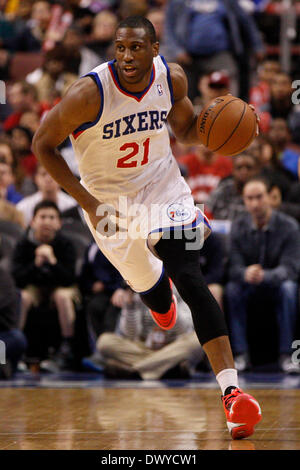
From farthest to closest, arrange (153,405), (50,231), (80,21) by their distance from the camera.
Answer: (80,21) < (50,231) < (153,405)

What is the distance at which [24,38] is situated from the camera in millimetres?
13555

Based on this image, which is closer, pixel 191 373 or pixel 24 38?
pixel 191 373

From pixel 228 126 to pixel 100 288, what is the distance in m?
3.40

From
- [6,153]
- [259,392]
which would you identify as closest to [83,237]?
[6,153]

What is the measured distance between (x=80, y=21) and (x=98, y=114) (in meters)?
9.05

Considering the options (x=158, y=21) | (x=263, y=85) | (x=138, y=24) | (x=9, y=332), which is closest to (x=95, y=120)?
(x=138, y=24)

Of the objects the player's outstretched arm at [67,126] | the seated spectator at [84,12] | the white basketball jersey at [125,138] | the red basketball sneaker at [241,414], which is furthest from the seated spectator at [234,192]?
the seated spectator at [84,12]

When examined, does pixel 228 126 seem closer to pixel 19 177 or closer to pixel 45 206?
pixel 45 206

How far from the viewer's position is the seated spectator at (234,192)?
323 inches

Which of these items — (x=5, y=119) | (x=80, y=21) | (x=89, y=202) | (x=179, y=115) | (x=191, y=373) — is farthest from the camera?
(x=80, y=21)

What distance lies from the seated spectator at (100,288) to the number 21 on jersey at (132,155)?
2.89 meters

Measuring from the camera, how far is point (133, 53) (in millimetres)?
4469

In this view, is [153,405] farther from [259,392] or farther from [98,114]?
[98,114]

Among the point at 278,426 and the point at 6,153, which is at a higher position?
the point at 6,153
